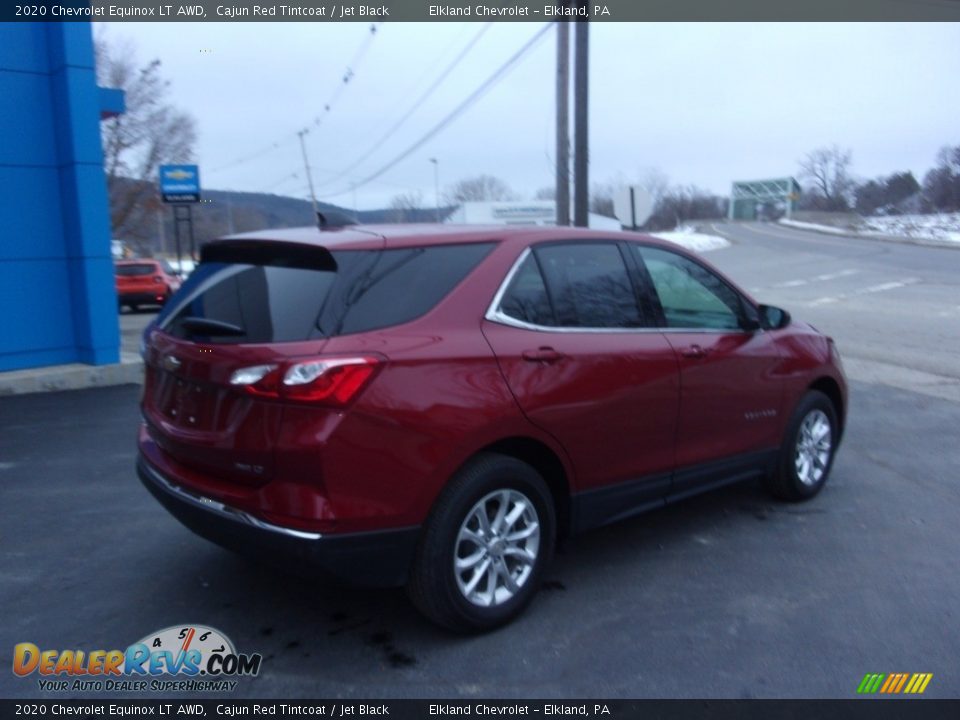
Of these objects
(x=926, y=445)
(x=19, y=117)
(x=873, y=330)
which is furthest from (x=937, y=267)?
(x=19, y=117)

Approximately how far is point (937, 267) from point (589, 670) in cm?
3241

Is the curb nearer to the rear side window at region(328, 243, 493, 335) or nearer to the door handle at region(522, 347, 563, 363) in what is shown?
the rear side window at region(328, 243, 493, 335)

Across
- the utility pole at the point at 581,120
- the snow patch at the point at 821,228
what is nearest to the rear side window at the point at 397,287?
the utility pole at the point at 581,120

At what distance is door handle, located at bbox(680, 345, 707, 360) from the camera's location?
4639mm

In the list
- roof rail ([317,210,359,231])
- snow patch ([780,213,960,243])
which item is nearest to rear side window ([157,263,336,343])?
roof rail ([317,210,359,231])

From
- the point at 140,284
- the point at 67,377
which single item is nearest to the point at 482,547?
the point at 67,377

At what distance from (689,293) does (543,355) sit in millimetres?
1468

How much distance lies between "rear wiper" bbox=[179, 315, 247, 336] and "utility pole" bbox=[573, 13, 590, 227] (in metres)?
10.7

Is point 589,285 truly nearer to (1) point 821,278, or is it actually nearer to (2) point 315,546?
(2) point 315,546

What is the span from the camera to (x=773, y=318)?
214 inches

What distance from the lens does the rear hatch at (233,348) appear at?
3.39 m

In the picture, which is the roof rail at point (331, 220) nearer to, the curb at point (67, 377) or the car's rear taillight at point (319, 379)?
the car's rear taillight at point (319, 379)
